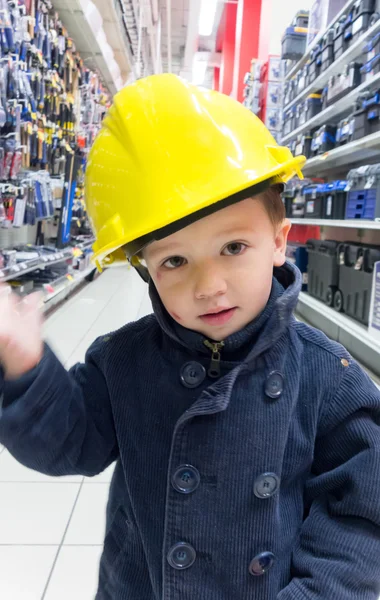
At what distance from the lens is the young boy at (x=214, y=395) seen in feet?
1.88

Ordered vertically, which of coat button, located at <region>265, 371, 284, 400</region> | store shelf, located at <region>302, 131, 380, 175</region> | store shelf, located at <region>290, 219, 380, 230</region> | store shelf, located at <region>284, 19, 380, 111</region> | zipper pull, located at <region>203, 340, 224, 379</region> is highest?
store shelf, located at <region>284, 19, 380, 111</region>

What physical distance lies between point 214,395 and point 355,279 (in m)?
2.60

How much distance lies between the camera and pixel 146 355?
66 cm

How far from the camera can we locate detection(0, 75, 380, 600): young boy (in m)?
0.57

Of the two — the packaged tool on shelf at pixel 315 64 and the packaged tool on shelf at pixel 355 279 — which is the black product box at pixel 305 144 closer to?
the packaged tool on shelf at pixel 315 64

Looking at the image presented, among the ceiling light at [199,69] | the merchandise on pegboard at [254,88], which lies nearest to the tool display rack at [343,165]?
the merchandise on pegboard at [254,88]

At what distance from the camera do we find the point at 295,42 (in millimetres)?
4652

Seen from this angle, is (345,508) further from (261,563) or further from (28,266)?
(28,266)

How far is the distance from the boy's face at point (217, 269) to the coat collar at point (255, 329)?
0.04ft

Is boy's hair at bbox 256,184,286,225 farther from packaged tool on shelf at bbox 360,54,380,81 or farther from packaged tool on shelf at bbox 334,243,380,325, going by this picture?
packaged tool on shelf at bbox 360,54,380,81

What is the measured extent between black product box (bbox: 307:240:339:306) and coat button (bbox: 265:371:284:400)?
2.89 metres

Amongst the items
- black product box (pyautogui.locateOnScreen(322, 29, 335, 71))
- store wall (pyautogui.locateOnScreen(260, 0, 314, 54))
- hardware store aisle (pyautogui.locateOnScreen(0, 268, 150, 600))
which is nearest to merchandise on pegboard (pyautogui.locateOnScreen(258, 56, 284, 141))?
store wall (pyautogui.locateOnScreen(260, 0, 314, 54))

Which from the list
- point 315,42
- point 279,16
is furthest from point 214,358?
point 279,16

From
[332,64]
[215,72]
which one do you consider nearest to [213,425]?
[332,64]
